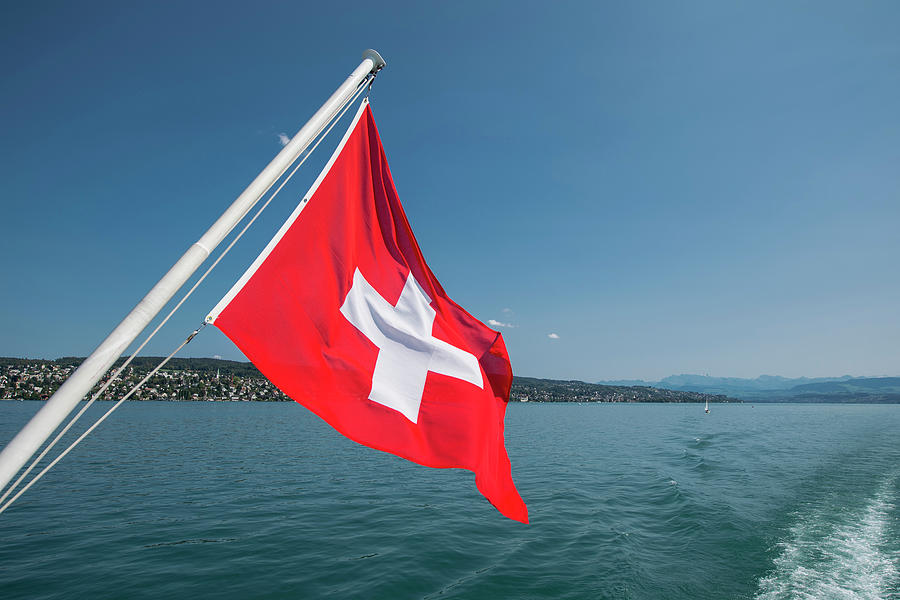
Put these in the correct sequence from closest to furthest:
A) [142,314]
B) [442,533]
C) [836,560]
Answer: [142,314]
[836,560]
[442,533]

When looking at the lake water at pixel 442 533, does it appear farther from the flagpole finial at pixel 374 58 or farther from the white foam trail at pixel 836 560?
the flagpole finial at pixel 374 58

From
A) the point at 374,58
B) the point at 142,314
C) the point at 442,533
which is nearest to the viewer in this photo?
the point at 142,314

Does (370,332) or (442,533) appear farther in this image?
(442,533)

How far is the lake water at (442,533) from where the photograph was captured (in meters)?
9.49

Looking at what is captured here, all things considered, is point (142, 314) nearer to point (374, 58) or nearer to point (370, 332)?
point (370, 332)

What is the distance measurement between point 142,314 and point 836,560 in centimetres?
1528

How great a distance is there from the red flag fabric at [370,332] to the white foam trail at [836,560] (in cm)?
843

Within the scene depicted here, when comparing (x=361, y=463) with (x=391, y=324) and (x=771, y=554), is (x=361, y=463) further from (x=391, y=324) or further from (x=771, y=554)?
(x=391, y=324)

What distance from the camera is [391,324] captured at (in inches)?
209

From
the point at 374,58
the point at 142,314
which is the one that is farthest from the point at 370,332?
the point at 374,58

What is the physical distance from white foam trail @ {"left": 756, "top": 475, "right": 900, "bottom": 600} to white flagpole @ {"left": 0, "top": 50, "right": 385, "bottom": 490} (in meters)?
11.5

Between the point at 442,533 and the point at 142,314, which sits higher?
the point at 142,314

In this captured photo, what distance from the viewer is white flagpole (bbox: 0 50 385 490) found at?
2.73 meters

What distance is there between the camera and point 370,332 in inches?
201
